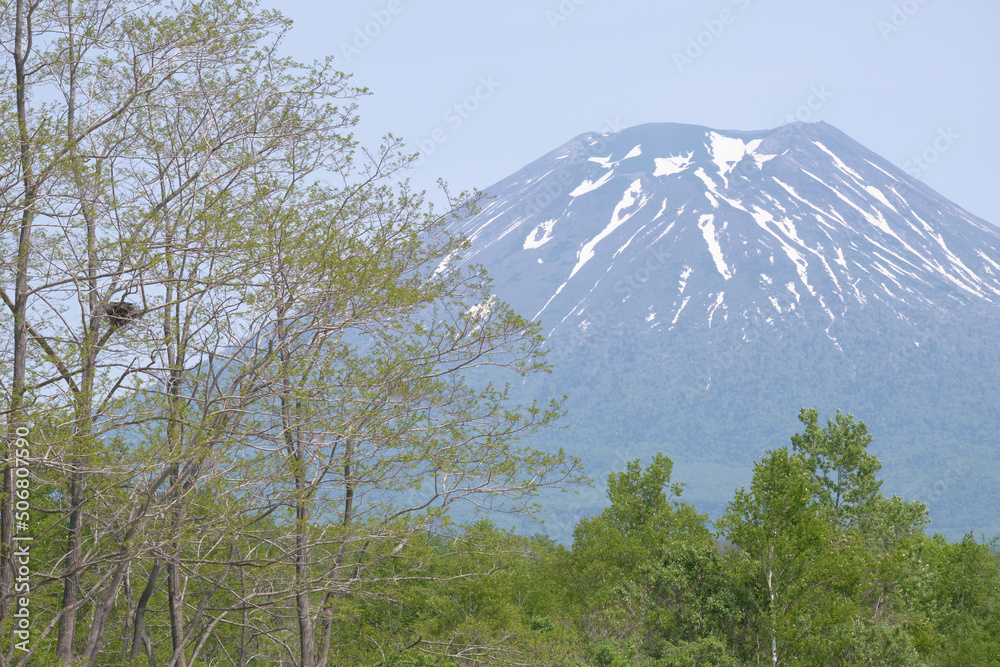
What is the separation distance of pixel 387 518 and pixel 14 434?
4.55 metres

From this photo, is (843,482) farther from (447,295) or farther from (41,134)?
(41,134)

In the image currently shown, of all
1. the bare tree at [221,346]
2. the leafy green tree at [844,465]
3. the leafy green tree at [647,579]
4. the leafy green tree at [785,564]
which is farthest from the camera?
the leafy green tree at [844,465]

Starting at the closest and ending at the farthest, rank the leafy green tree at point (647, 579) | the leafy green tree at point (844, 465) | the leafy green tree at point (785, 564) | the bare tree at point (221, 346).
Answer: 1. the bare tree at point (221, 346)
2. the leafy green tree at point (785, 564)
3. the leafy green tree at point (647, 579)
4. the leafy green tree at point (844, 465)

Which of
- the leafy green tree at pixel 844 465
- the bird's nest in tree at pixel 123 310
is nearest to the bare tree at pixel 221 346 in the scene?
the bird's nest in tree at pixel 123 310

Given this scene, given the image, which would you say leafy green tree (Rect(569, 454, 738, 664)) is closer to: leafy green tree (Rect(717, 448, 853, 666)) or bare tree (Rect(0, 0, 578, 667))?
leafy green tree (Rect(717, 448, 853, 666))

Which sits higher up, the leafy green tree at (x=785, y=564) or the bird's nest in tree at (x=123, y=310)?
the bird's nest in tree at (x=123, y=310)

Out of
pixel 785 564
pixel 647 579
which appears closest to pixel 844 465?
pixel 647 579

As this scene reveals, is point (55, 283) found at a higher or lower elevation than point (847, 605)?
higher

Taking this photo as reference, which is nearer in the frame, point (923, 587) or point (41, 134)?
point (41, 134)

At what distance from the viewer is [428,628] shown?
27.1 m

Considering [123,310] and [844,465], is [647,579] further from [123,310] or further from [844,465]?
[123,310]

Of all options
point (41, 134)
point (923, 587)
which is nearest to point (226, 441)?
point (41, 134)

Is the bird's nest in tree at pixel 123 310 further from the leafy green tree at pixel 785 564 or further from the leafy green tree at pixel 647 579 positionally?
the leafy green tree at pixel 785 564

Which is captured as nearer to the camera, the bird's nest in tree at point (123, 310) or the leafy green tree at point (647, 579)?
the bird's nest in tree at point (123, 310)
